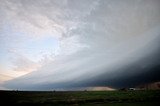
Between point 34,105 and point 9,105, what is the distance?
396 cm

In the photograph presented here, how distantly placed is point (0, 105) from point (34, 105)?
5299 mm

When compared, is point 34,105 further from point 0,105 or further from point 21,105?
point 0,105

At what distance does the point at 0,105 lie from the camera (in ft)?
119

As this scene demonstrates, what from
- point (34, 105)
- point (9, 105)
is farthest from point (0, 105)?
point (34, 105)

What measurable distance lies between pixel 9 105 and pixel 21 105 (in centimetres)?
182

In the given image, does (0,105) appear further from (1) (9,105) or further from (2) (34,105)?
(2) (34,105)

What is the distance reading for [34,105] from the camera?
119ft

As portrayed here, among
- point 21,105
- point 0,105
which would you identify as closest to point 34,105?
point 21,105

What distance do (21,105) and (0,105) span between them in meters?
3.17

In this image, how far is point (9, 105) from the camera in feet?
120

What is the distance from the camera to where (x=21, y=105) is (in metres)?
37.1

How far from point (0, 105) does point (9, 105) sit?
4.46 feet
